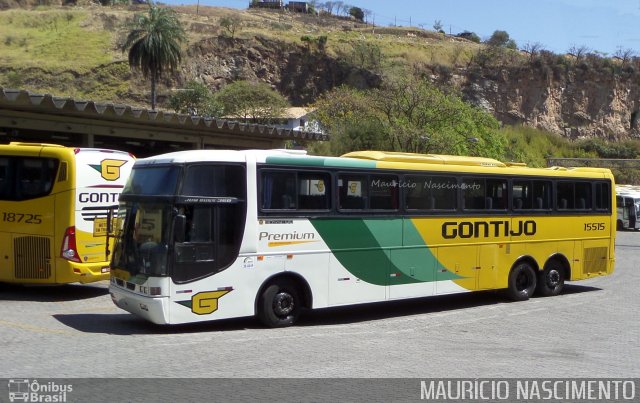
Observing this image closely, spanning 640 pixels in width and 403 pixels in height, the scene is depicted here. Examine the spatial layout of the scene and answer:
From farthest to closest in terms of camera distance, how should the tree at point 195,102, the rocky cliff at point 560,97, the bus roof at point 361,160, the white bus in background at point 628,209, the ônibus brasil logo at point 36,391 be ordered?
Result: the rocky cliff at point 560,97 → the tree at point 195,102 → the white bus in background at point 628,209 → the bus roof at point 361,160 → the ônibus brasil logo at point 36,391

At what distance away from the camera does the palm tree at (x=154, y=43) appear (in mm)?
55531

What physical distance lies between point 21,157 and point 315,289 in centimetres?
714

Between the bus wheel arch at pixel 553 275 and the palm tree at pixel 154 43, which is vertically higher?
the palm tree at pixel 154 43

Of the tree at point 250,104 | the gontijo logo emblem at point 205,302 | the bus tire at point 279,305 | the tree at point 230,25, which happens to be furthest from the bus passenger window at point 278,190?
the tree at point 230,25

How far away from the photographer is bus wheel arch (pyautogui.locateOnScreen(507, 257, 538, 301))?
16.4m

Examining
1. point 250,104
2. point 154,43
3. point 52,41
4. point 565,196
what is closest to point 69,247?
point 565,196

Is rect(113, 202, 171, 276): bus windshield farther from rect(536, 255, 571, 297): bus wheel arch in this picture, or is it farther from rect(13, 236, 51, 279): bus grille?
rect(536, 255, 571, 297): bus wheel arch

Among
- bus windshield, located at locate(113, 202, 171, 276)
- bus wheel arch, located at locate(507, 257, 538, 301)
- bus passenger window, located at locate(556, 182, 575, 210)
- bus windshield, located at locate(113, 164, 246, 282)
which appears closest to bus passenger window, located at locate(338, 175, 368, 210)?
bus windshield, located at locate(113, 164, 246, 282)

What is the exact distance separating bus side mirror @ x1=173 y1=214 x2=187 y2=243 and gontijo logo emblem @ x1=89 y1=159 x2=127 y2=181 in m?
4.93

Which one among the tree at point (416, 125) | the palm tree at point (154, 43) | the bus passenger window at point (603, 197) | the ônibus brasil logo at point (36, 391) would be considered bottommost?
the ônibus brasil logo at point (36, 391)

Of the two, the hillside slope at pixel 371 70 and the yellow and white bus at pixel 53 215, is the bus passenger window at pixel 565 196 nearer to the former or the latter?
the yellow and white bus at pixel 53 215

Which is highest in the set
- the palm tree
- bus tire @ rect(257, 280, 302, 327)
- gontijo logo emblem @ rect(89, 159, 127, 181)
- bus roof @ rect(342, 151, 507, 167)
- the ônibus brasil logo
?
the palm tree

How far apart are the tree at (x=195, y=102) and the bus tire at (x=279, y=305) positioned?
2054 inches

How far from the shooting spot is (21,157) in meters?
15.4
